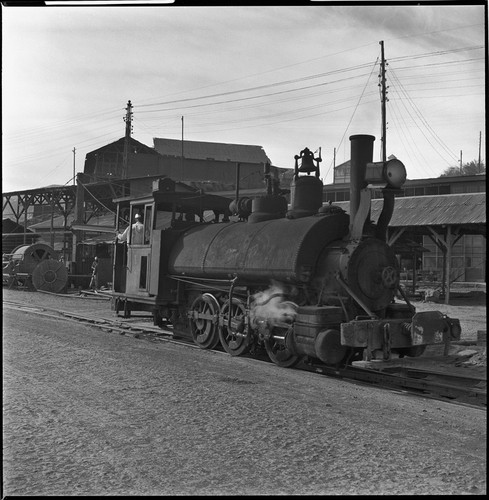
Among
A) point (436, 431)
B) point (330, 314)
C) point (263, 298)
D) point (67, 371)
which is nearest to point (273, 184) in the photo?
point (263, 298)

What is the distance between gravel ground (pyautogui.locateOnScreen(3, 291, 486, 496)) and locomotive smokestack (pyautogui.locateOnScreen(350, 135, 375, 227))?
103 inches

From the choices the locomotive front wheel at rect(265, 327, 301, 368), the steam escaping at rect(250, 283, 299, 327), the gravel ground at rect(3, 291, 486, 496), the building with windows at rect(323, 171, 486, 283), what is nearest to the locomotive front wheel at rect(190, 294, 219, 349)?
the steam escaping at rect(250, 283, 299, 327)

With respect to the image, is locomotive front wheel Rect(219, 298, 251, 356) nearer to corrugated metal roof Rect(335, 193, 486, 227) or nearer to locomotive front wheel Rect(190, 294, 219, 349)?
locomotive front wheel Rect(190, 294, 219, 349)

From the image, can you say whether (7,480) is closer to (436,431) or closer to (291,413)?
(291,413)

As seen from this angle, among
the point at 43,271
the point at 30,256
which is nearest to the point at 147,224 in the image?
the point at 43,271

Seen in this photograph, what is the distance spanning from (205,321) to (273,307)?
225 cm

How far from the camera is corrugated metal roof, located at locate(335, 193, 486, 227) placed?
17.7 meters

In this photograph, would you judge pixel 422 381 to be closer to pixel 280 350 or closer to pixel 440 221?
pixel 280 350

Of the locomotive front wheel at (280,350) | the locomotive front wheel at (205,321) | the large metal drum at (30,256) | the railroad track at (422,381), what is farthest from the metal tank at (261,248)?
the large metal drum at (30,256)

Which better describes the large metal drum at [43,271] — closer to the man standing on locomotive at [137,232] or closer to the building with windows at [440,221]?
the building with windows at [440,221]

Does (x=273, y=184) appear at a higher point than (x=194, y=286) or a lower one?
higher

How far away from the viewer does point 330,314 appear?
765 cm

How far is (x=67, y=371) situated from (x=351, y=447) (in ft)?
13.7

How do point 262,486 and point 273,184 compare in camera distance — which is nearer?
point 262,486
